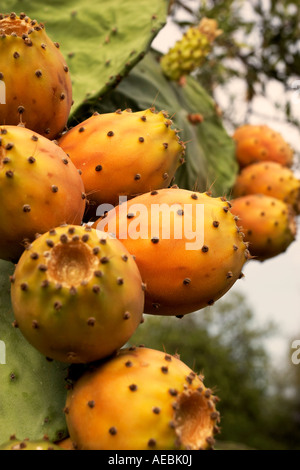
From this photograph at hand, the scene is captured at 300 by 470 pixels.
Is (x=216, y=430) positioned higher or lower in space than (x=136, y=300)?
lower

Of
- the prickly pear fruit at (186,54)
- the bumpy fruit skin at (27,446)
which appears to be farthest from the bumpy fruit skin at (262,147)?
the bumpy fruit skin at (27,446)

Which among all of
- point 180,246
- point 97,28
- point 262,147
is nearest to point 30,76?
point 180,246

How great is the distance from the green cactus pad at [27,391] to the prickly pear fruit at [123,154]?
29 centimetres

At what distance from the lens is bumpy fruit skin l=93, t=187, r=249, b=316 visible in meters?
1.03

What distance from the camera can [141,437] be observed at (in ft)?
2.85

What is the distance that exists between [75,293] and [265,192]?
5.35 ft

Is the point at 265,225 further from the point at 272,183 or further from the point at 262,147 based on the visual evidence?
the point at 262,147

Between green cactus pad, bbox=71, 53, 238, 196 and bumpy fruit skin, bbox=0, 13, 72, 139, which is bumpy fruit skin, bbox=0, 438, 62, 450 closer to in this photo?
bumpy fruit skin, bbox=0, 13, 72, 139

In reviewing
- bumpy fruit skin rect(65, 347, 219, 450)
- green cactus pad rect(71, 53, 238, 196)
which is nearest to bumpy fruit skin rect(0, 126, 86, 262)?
bumpy fruit skin rect(65, 347, 219, 450)

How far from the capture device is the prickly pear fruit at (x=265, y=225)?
2215 millimetres

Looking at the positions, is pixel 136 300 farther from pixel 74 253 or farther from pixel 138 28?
pixel 138 28

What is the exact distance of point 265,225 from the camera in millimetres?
2213

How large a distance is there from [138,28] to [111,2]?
0.19 metres

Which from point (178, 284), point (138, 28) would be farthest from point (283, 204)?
point (178, 284)
